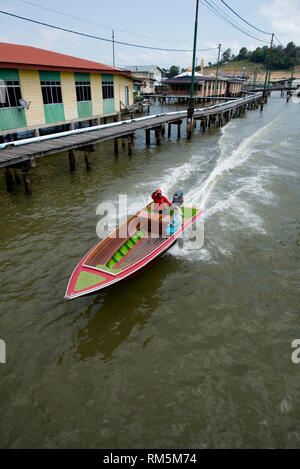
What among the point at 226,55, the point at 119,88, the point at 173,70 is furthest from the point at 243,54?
the point at 119,88

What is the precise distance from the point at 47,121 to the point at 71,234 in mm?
12480

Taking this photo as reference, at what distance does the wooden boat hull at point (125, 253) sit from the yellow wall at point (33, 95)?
12.7 metres

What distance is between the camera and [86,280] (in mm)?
6844

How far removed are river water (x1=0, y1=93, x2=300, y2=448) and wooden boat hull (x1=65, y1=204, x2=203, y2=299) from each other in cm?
72

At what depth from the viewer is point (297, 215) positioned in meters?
12.3

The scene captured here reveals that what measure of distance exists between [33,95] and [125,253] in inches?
588

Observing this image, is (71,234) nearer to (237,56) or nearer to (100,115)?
(100,115)

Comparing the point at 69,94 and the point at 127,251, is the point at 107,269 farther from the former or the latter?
the point at 69,94

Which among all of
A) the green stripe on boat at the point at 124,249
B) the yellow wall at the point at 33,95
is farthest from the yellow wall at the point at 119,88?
the green stripe on boat at the point at 124,249

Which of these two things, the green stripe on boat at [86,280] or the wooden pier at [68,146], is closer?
the green stripe on boat at [86,280]

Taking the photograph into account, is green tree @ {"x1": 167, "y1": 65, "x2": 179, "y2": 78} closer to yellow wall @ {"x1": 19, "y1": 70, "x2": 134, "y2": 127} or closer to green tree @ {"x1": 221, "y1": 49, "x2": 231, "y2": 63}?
green tree @ {"x1": 221, "y1": 49, "x2": 231, "y2": 63}

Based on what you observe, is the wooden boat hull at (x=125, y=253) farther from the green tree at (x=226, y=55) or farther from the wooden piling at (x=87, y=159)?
the green tree at (x=226, y=55)

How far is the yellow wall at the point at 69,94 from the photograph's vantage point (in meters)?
19.9

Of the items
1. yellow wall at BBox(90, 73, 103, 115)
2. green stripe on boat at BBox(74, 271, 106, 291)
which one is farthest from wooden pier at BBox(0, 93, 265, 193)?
green stripe on boat at BBox(74, 271, 106, 291)
